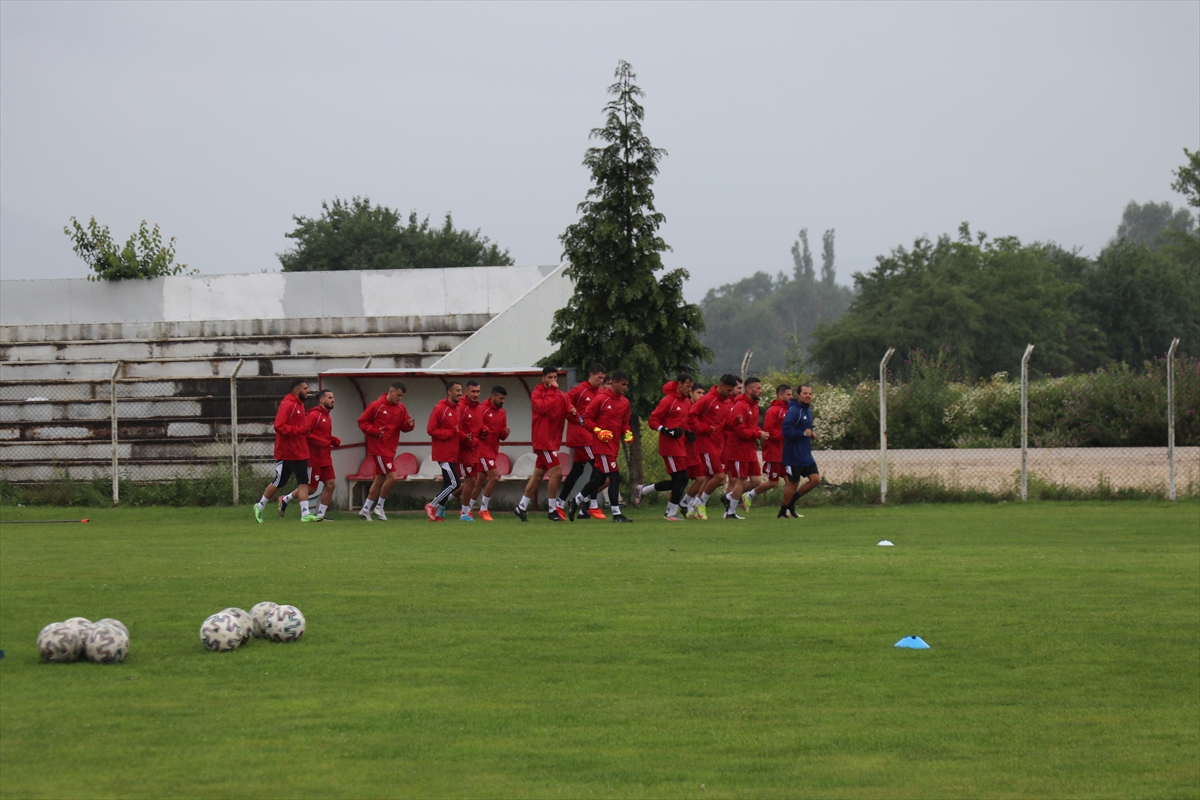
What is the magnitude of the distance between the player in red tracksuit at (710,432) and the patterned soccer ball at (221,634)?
1056 centimetres

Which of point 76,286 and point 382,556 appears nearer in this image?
point 382,556

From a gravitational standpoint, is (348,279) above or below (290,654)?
above

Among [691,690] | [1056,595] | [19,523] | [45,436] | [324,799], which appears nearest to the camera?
[324,799]

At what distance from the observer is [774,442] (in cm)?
1889

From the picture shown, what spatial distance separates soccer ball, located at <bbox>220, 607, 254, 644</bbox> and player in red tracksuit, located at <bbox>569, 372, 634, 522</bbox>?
9359 mm

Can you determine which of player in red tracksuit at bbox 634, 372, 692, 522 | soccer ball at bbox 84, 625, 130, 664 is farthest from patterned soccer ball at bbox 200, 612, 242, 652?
player in red tracksuit at bbox 634, 372, 692, 522

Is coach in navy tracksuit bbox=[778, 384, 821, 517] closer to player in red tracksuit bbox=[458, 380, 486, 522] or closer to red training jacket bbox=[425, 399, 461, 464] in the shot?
player in red tracksuit bbox=[458, 380, 486, 522]

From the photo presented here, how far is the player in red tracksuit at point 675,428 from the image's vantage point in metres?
17.0

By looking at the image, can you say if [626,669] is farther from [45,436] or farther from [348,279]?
[348,279]

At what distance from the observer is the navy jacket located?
16953mm

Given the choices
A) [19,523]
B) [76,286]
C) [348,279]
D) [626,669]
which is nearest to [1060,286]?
[348,279]

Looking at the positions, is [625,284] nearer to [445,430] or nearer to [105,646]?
[445,430]

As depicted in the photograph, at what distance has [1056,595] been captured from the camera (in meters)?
9.34

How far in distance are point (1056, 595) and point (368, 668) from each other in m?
5.64
